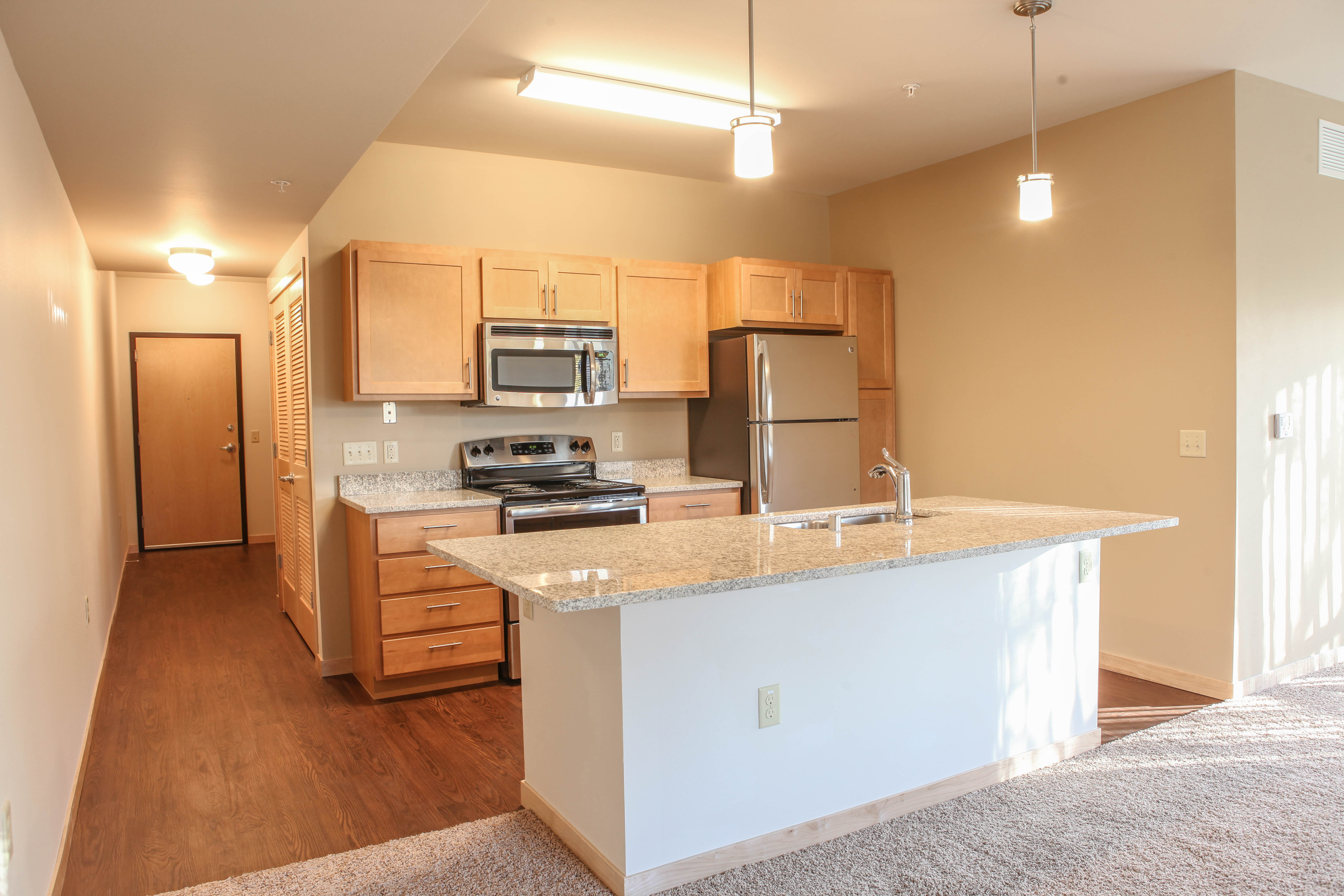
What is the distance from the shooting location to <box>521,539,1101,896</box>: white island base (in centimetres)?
212

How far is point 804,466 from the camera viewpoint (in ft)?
14.6

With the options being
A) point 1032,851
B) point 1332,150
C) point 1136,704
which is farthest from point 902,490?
point 1332,150

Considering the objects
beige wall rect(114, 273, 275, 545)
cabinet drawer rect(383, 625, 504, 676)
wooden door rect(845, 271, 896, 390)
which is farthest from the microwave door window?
beige wall rect(114, 273, 275, 545)

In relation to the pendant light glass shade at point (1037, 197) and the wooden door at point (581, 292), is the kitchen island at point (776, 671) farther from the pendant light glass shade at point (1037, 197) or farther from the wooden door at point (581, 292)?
the wooden door at point (581, 292)

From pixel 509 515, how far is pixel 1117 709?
2536mm

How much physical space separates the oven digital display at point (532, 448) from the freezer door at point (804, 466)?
1007 mm

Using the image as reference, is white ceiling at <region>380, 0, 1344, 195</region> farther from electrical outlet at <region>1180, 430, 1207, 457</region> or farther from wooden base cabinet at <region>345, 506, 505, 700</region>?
wooden base cabinet at <region>345, 506, 505, 700</region>

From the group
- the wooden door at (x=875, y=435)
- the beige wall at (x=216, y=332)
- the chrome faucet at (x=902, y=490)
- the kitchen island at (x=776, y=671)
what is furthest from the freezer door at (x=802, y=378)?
the beige wall at (x=216, y=332)

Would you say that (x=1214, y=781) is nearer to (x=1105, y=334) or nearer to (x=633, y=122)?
(x=1105, y=334)

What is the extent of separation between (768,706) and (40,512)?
6.68 feet

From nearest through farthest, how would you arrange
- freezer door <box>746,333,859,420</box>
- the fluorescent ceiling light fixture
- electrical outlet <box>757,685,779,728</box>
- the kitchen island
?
the kitchen island → electrical outlet <box>757,685,779,728</box> → the fluorescent ceiling light fixture → freezer door <box>746,333,859,420</box>

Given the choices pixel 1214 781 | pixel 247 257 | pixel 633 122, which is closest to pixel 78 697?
pixel 247 257

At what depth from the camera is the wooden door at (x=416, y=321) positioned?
3773mm

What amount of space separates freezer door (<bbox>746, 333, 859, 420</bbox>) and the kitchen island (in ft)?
5.06
